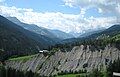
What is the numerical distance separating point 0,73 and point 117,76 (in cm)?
14759

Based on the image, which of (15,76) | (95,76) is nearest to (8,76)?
(15,76)

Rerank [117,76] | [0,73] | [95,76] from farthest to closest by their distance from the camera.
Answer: [0,73] → [95,76] → [117,76]

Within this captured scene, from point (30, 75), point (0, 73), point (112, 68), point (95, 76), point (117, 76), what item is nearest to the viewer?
point (117, 76)

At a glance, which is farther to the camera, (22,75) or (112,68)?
(22,75)

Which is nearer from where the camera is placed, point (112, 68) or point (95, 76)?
point (112, 68)

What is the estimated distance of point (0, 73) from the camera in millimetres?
157750

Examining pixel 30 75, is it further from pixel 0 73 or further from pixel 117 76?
pixel 117 76

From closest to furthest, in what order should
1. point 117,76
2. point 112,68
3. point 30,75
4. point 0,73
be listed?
point 117,76 → point 112,68 → point 0,73 → point 30,75

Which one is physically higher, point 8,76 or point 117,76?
point 117,76

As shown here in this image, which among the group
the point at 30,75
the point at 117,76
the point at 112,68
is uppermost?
the point at 117,76

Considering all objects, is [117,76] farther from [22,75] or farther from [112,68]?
[22,75]

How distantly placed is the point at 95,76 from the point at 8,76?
5011 cm

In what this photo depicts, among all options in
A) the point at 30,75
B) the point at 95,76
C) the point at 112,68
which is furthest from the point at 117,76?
the point at 30,75

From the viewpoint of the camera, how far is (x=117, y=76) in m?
15.9
